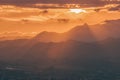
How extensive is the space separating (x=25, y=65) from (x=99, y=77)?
32.6 m

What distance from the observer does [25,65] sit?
635ft

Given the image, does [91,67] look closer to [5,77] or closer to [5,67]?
[5,67]

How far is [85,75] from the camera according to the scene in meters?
169

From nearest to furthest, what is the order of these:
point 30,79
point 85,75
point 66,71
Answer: point 30,79
point 85,75
point 66,71

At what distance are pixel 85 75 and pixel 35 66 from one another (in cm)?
2548

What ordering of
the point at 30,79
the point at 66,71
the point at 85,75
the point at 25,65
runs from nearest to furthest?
the point at 30,79, the point at 85,75, the point at 66,71, the point at 25,65

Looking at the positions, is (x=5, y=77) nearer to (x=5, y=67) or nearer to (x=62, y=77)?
(x=62, y=77)

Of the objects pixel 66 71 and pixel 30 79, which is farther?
pixel 66 71

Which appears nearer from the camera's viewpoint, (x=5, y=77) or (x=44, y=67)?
(x=5, y=77)

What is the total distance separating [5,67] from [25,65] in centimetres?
1052

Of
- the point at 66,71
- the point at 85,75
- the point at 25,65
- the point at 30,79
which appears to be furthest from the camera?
the point at 25,65

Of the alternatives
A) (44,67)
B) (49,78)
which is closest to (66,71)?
(44,67)

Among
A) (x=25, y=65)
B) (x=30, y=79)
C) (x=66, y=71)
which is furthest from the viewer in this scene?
(x=25, y=65)

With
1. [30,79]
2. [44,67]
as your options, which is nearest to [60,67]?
[44,67]
